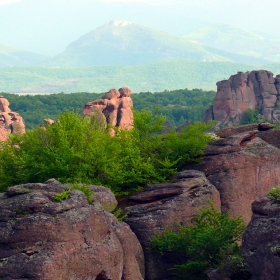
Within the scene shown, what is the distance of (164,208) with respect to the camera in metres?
34.5

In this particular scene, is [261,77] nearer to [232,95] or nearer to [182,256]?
[232,95]

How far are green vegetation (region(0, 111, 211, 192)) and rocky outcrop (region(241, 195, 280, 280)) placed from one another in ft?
34.7

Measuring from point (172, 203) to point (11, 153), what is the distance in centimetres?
1051

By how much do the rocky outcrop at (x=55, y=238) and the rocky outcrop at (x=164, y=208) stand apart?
13.3 ft

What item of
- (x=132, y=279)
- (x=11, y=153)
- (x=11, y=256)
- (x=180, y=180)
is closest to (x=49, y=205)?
(x=11, y=256)

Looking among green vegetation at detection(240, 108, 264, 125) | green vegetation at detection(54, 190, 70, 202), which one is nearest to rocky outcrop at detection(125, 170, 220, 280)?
green vegetation at detection(54, 190, 70, 202)

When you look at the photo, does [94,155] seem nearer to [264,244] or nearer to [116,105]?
[264,244]

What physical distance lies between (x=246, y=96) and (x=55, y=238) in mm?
105264

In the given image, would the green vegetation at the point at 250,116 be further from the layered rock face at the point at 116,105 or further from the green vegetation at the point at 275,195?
the green vegetation at the point at 275,195

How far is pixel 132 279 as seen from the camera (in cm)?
2992

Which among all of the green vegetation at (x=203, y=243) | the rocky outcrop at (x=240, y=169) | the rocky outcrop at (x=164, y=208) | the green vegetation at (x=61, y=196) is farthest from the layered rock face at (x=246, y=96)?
the green vegetation at (x=61, y=196)

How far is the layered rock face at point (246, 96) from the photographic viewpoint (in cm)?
12865

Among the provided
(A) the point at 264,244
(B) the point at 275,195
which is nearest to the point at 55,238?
(A) the point at 264,244

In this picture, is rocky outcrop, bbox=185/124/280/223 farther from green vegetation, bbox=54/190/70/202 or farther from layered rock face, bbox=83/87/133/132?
layered rock face, bbox=83/87/133/132
